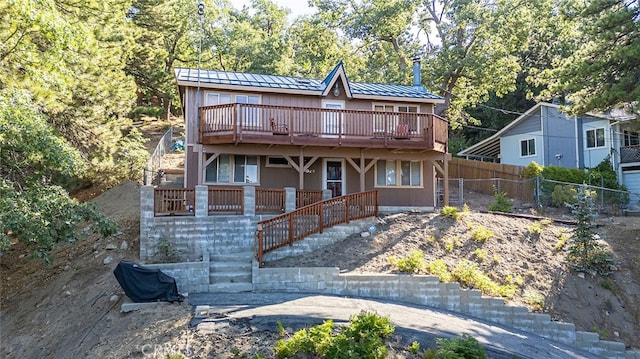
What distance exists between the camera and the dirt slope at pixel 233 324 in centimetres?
807

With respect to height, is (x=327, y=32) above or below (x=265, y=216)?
above

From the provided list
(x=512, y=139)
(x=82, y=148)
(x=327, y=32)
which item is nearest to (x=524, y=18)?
(x=512, y=139)

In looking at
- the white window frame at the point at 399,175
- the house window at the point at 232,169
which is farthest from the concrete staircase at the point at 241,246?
the white window frame at the point at 399,175

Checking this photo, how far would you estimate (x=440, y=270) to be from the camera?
1209 cm

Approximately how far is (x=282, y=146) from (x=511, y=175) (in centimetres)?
1647

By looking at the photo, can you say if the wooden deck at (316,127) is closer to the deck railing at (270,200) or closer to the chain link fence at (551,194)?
the deck railing at (270,200)

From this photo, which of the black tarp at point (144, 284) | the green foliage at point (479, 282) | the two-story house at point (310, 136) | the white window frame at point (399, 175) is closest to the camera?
the black tarp at point (144, 284)

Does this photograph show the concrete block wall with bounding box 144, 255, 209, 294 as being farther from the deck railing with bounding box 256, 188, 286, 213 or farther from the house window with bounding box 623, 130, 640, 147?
the house window with bounding box 623, 130, 640, 147

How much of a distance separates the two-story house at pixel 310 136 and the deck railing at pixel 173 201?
9.92 feet

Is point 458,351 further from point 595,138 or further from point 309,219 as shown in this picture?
point 595,138

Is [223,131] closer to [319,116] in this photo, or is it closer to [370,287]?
[319,116]

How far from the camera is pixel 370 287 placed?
1148 centimetres

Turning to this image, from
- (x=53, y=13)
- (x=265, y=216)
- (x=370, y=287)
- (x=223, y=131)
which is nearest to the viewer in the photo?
(x=53, y=13)

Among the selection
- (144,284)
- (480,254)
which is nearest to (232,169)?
(144,284)
